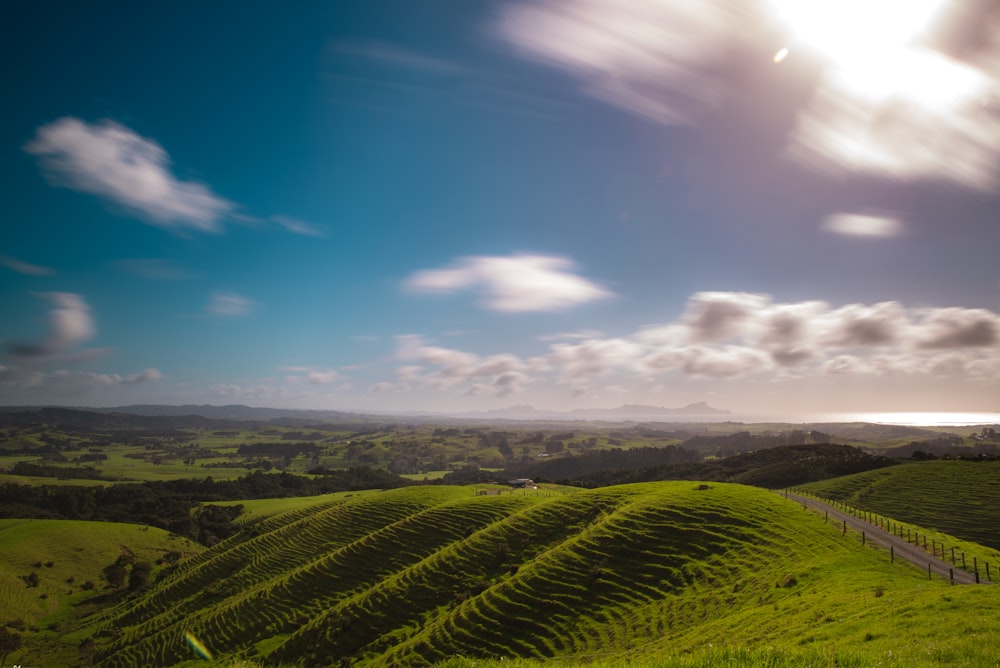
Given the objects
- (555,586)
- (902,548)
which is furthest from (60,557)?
(902,548)

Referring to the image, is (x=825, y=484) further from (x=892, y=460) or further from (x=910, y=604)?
(x=910, y=604)

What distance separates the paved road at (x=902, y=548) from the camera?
1420 inches

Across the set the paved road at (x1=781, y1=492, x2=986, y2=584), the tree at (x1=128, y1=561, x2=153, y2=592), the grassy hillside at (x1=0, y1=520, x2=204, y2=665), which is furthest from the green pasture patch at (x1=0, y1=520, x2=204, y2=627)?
the paved road at (x1=781, y1=492, x2=986, y2=584)

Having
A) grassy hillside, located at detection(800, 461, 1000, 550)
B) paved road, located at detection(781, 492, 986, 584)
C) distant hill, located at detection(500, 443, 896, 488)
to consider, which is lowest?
distant hill, located at detection(500, 443, 896, 488)

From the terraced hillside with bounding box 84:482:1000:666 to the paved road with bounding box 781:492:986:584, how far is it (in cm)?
249

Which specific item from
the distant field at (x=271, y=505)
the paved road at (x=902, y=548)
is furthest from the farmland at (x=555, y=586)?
the distant field at (x=271, y=505)

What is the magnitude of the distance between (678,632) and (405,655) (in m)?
24.7

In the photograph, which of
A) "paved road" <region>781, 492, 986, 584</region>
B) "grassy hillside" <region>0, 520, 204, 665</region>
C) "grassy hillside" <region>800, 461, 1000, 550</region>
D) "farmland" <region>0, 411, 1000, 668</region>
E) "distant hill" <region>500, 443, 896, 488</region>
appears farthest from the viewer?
"distant hill" <region>500, 443, 896, 488</region>

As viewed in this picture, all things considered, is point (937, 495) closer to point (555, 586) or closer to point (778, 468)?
point (778, 468)

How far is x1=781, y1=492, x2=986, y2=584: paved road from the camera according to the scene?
3606 centimetres

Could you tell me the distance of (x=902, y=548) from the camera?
43.2 metres

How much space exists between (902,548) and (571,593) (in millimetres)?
30463

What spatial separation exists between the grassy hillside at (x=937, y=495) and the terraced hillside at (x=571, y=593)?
3069 cm

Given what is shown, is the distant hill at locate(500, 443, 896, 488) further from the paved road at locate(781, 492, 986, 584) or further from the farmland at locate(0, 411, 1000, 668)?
the paved road at locate(781, 492, 986, 584)
